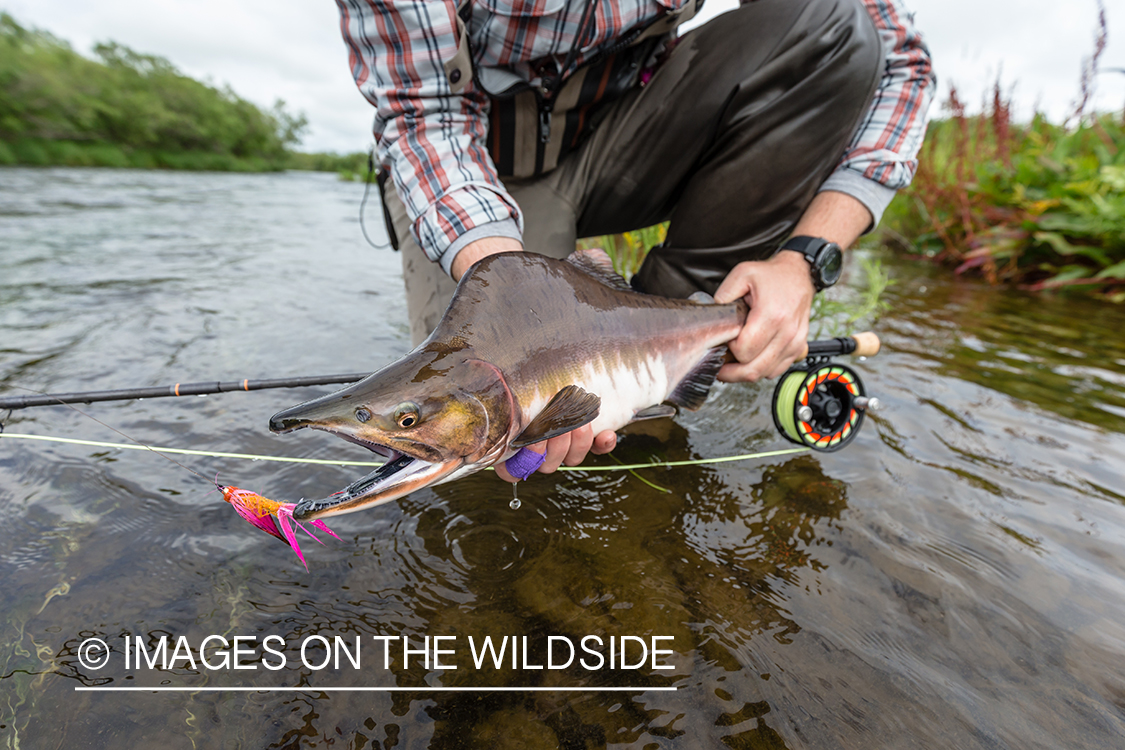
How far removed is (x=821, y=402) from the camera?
2.49m

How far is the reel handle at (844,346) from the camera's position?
2496 mm

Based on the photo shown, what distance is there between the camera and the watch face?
2.34 m

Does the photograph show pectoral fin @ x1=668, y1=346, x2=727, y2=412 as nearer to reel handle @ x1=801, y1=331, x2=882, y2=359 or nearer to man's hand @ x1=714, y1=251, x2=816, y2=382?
man's hand @ x1=714, y1=251, x2=816, y2=382

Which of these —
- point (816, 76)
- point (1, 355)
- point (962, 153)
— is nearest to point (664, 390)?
point (816, 76)

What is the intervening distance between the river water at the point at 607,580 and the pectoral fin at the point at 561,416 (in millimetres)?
566

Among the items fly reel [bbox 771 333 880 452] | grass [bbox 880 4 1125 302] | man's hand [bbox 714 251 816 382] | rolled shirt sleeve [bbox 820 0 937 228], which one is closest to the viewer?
man's hand [bbox 714 251 816 382]

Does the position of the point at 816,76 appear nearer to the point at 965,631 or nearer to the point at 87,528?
the point at 965,631

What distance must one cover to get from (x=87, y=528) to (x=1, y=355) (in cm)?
230

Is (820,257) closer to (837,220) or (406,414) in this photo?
(837,220)

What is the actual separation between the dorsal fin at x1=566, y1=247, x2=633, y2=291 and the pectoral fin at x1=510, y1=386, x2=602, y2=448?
57 cm

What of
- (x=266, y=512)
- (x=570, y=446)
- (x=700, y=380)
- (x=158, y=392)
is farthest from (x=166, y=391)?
(x=700, y=380)

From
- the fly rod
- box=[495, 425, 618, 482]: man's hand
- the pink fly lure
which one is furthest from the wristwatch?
the pink fly lure

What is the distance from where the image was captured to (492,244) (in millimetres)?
2014

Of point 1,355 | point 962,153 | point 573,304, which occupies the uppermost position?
point 962,153
